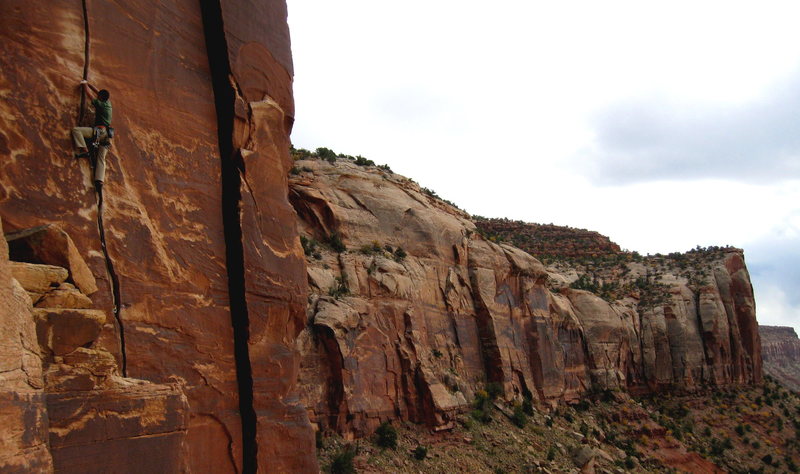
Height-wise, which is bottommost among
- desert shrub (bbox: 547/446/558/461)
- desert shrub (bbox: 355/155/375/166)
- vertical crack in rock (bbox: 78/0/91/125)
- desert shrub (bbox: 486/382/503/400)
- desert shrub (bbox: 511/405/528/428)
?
desert shrub (bbox: 547/446/558/461)

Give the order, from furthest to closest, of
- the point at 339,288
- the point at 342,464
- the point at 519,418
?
1. the point at 519,418
2. the point at 339,288
3. the point at 342,464

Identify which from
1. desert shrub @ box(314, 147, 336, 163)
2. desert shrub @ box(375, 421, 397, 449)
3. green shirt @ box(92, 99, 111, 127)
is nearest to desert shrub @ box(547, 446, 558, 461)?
desert shrub @ box(375, 421, 397, 449)

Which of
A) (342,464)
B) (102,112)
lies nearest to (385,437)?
(342,464)

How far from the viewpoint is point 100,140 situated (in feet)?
39.6

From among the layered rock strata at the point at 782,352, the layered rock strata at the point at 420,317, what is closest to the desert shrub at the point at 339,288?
the layered rock strata at the point at 420,317

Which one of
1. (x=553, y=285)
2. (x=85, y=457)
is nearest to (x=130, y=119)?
(x=85, y=457)

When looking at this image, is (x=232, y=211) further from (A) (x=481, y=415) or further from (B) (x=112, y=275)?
(A) (x=481, y=415)

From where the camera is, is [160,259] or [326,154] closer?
[160,259]

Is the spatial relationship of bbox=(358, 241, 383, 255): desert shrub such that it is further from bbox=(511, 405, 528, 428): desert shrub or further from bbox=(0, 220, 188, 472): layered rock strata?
bbox=(0, 220, 188, 472): layered rock strata

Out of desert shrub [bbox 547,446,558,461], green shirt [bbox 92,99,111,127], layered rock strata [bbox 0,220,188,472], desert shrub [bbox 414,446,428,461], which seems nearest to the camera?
layered rock strata [bbox 0,220,188,472]

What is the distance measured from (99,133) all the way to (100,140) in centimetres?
13

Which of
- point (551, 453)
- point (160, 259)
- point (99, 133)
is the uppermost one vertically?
point (99, 133)

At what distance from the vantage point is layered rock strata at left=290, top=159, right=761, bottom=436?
28.8 m

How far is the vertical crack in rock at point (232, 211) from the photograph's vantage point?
14969mm
